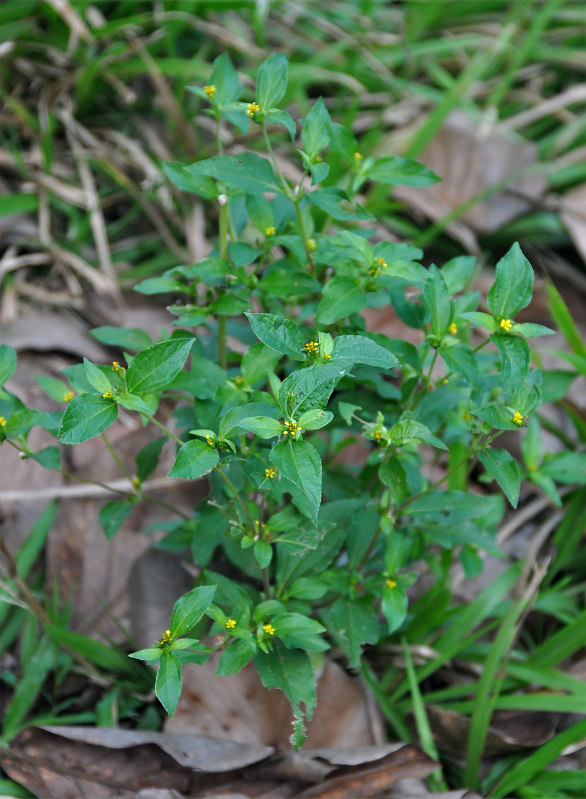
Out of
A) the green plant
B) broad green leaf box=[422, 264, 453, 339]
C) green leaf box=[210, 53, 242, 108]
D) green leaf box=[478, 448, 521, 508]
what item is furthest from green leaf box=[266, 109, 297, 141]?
green leaf box=[478, 448, 521, 508]

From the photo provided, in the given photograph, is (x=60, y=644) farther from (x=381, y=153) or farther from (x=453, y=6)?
(x=453, y=6)

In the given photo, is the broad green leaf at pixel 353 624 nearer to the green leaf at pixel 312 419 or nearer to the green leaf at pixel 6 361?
the green leaf at pixel 312 419

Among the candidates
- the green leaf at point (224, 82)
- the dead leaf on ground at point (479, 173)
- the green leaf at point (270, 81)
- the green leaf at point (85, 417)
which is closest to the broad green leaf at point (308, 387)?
the green leaf at point (85, 417)

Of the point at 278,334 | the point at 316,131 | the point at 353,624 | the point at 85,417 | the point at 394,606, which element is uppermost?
the point at 316,131

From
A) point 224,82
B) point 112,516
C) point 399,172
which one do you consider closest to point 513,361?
point 399,172

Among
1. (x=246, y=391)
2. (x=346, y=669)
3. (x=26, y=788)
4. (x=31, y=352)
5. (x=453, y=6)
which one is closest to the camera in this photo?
(x=246, y=391)

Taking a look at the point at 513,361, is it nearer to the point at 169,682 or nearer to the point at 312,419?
the point at 312,419

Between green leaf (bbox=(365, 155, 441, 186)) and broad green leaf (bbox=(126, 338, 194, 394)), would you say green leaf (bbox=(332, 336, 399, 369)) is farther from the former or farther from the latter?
green leaf (bbox=(365, 155, 441, 186))

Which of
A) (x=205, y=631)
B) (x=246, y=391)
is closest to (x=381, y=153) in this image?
(x=246, y=391)
